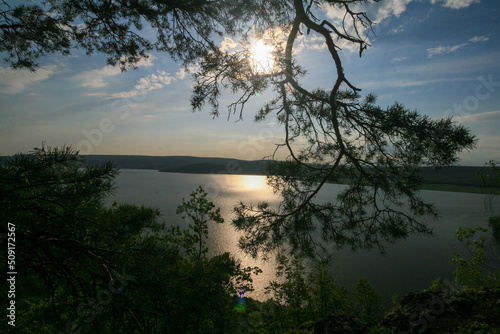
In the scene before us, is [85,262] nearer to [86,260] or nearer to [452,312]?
[86,260]

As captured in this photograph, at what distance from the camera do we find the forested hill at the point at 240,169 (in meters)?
2.59

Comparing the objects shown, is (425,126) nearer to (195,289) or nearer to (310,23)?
(310,23)

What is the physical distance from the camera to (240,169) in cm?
587

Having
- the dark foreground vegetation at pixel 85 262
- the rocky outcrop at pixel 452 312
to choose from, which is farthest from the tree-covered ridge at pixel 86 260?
the rocky outcrop at pixel 452 312

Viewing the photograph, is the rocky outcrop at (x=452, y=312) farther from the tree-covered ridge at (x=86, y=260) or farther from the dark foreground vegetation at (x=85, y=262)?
the tree-covered ridge at (x=86, y=260)

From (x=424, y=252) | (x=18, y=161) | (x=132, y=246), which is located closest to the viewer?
(x=18, y=161)

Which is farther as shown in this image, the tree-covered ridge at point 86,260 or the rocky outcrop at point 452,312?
the rocky outcrop at point 452,312

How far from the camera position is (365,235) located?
9.03ft

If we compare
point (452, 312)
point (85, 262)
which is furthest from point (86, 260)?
point (452, 312)

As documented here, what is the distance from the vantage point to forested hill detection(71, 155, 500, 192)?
2588 millimetres

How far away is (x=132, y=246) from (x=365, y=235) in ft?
8.04

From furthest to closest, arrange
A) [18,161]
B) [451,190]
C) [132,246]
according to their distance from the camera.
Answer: [451,190]
[132,246]
[18,161]

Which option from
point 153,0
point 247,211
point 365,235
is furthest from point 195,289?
point 153,0

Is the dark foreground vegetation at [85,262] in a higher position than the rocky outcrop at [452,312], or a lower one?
higher
